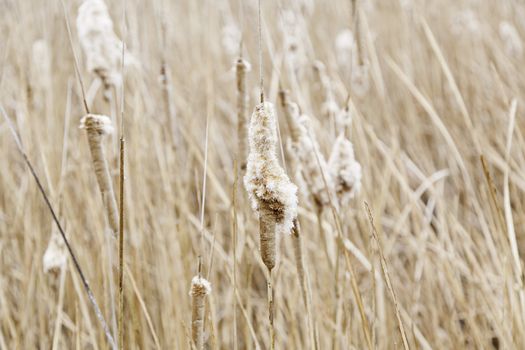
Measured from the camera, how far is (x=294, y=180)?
31.7 inches

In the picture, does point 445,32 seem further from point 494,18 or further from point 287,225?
point 287,225

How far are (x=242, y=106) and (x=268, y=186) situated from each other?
8.2 inches

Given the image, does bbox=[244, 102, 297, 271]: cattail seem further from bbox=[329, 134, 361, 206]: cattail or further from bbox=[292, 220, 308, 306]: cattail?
bbox=[329, 134, 361, 206]: cattail

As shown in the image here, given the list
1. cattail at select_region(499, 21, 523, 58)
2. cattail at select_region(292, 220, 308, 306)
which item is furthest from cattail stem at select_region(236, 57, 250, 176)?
cattail at select_region(499, 21, 523, 58)

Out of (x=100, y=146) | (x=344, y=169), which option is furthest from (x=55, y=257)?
(x=344, y=169)

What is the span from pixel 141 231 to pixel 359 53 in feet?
1.61

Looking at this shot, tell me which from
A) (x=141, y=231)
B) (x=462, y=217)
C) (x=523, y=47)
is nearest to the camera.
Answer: (x=141, y=231)

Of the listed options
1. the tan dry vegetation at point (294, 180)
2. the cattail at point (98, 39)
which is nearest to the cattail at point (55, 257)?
the tan dry vegetation at point (294, 180)

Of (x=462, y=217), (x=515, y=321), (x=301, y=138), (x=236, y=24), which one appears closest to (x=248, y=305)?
(x=301, y=138)

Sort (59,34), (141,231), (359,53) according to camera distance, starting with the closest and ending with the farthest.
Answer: (359,53), (141,231), (59,34)

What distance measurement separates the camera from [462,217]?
1505 mm

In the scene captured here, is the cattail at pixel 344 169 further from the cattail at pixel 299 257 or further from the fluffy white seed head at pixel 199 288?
the fluffy white seed head at pixel 199 288

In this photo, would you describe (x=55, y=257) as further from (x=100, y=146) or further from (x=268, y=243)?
(x=268, y=243)

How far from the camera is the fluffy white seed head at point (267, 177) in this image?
0.45 m
